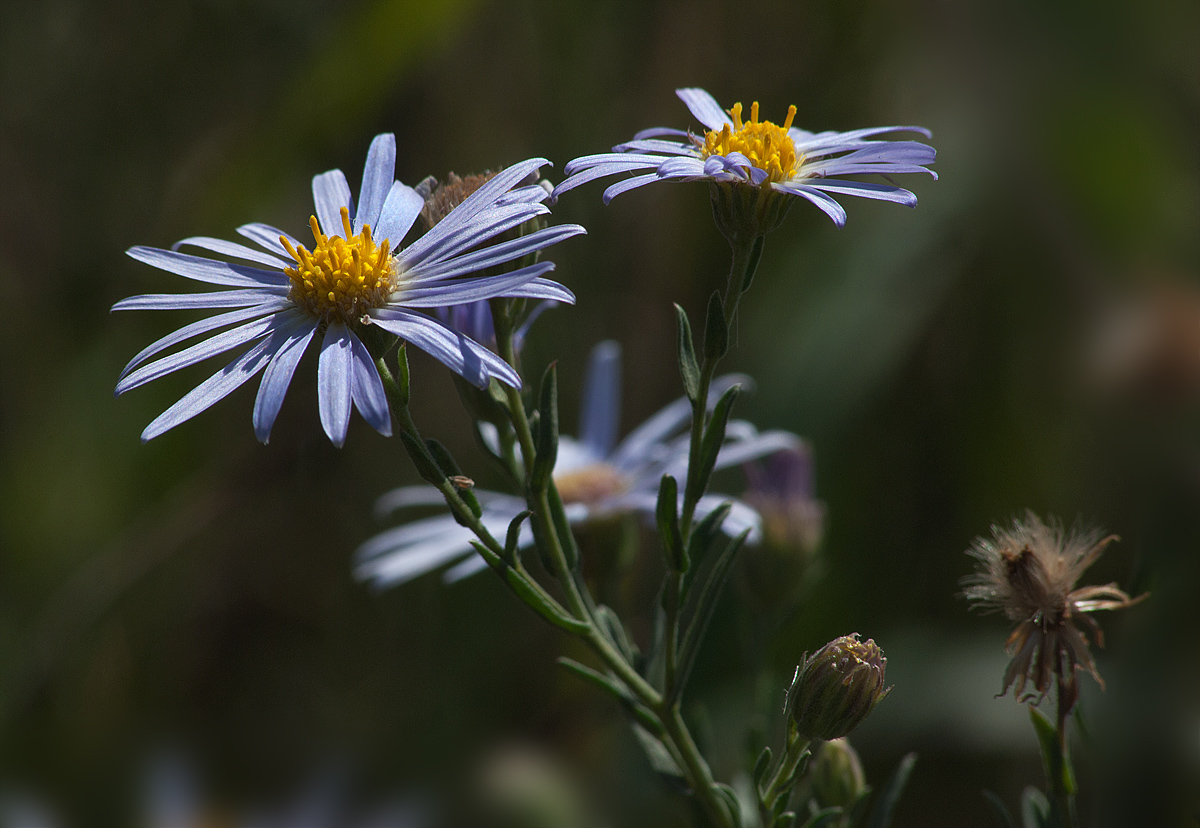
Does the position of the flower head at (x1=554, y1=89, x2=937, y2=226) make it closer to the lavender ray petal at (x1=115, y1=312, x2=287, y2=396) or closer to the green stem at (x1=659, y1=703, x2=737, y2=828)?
the lavender ray petal at (x1=115, y1=312, x2=287, y2=396)

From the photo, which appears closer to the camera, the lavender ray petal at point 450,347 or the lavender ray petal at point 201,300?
the lavender ray petal at point 450,347

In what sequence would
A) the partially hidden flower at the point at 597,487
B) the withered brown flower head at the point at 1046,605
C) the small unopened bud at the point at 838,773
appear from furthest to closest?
the partially hidden flower at the point at 597,487 → the small unopened bud at the point at 838,773 → the withered brown flower head at the point at 1046,605

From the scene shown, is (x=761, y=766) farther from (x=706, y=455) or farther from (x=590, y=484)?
(x=590, y=484)

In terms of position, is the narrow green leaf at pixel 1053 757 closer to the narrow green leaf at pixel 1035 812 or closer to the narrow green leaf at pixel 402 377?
the narrow green leaf at pixel 1035 812

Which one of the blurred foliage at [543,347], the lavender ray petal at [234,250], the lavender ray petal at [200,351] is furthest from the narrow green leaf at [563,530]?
the blurred foliage at [543,347]

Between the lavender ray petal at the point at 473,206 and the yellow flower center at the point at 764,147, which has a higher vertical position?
the yellow flower center at the point at 764,147

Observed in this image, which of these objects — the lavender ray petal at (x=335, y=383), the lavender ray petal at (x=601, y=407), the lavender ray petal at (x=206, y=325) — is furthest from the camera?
the lavender ray petal at (x=601, y=407)

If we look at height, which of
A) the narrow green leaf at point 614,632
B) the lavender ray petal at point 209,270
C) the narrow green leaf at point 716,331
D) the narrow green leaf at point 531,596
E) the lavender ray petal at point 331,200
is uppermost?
the lavender ray petal at point 331,200

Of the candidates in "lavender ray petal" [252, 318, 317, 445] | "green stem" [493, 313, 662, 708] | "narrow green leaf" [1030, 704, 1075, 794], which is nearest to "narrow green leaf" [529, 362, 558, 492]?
"green stem" [493, 313, 662, 708]

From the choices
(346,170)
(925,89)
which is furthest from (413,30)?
(925,89)
